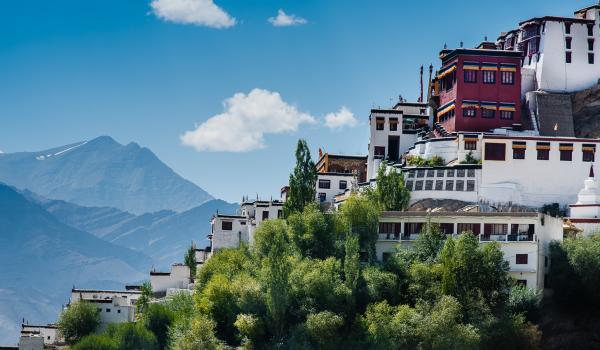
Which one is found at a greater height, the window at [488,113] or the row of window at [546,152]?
the window at [488,113]

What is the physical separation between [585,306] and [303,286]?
57.9ft

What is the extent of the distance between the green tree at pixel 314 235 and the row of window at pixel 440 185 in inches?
465

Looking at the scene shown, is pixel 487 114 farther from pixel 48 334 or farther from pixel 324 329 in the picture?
pixel 48 334

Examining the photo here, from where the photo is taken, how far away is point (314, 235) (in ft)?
233

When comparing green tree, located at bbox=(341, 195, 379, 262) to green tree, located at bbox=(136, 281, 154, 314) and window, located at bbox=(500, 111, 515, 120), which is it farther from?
window, located at bbox=(500, 111, 515, 120)

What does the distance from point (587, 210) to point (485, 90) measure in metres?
17.5

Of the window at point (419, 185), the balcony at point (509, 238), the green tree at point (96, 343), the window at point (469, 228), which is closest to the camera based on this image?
the balcony at point (509, 238)

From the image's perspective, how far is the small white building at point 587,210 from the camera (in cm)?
7238

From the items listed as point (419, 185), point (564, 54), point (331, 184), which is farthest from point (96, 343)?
point (564, 54)

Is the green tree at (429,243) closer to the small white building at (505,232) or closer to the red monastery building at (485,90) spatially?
the small white building at (505,232)

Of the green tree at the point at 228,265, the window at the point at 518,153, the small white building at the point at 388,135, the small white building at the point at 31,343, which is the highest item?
the small white building at the point at 388,135

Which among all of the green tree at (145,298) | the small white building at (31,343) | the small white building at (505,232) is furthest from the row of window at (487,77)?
the small white building at (31,343)

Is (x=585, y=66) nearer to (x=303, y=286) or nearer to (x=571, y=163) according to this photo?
(x=571, y=163)

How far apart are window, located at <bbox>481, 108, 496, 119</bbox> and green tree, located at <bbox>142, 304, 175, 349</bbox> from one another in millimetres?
30916
